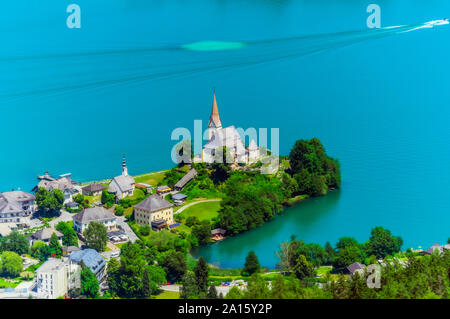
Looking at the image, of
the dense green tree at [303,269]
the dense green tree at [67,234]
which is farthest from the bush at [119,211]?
the dense green tree at [303,269]

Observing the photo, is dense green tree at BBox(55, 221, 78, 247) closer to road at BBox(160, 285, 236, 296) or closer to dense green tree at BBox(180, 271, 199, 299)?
road at BBox(160, 285, 236, 296)

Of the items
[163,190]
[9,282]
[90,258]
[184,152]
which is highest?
[184,152]

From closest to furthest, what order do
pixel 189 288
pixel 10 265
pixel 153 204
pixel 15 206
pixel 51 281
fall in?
A: pixel 189 288 < pixel 51 281 < pixel 10 265 < pixel 153 204 < pixel 15 206

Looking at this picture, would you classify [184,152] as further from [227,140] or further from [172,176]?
[227,140]

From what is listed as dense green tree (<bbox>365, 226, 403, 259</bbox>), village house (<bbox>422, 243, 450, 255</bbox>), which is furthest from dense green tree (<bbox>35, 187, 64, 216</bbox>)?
village house (<bbox>422, 243, 450, 255</bbox>)

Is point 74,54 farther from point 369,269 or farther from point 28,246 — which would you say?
point 369,269

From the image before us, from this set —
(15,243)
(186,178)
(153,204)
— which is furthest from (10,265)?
(186,178)

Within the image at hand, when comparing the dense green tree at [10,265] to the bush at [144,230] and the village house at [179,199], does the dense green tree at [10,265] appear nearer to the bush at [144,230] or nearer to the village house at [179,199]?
the bush at [144,230]
